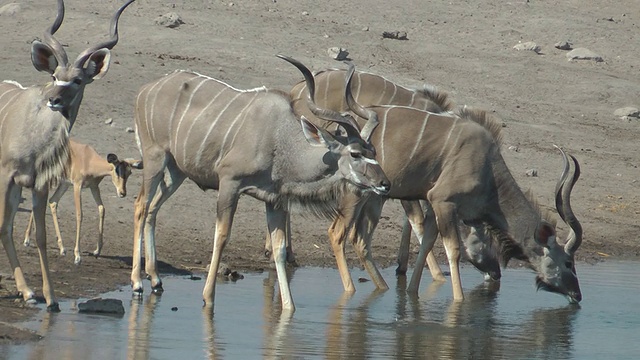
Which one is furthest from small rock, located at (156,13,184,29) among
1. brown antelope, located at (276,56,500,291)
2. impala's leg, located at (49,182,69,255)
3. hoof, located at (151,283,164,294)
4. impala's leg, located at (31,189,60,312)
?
impala's leg, located at (31,189,60,312)

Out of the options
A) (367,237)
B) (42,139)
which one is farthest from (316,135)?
(367,237)

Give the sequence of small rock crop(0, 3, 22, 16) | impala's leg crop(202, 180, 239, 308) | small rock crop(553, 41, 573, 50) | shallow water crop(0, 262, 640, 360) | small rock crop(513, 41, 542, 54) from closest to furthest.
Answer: shallow water crop(0, 262, 640, 360)
impala's leg crop(202, 180, 239, 308)
small rock crop(0, 3, 22, 16)
small rock crop(513, 41, 542, 54)
small rock crop(553, 41, 573, 50)

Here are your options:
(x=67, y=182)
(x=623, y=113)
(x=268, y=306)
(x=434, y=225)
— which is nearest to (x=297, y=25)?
(x=623, y=113)

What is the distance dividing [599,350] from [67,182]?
5.27 meters

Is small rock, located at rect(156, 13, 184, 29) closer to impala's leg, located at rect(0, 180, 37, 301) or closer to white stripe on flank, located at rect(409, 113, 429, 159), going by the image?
white stripe on flank, located at rect(409, 113, 429, 159)

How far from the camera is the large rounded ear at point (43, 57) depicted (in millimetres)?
7793

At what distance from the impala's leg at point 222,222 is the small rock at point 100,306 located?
0.74m

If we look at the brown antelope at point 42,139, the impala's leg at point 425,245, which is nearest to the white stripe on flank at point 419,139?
the impala's leg at point 425,245

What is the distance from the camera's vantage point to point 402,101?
10438 millimetres

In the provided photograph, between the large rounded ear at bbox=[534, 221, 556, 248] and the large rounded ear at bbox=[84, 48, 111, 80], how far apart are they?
3626 mm

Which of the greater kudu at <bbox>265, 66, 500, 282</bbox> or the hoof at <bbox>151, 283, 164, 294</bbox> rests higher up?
the greater kudu at <bbox>265, 66, 500, 282</bbox>

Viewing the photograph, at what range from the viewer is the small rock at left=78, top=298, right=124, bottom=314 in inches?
298

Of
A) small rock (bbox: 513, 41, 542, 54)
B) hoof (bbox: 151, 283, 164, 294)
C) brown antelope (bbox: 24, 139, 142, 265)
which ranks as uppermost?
small rock (bbox: 513, 41, 542, 54)

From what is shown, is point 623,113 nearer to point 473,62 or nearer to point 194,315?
point 473,62
